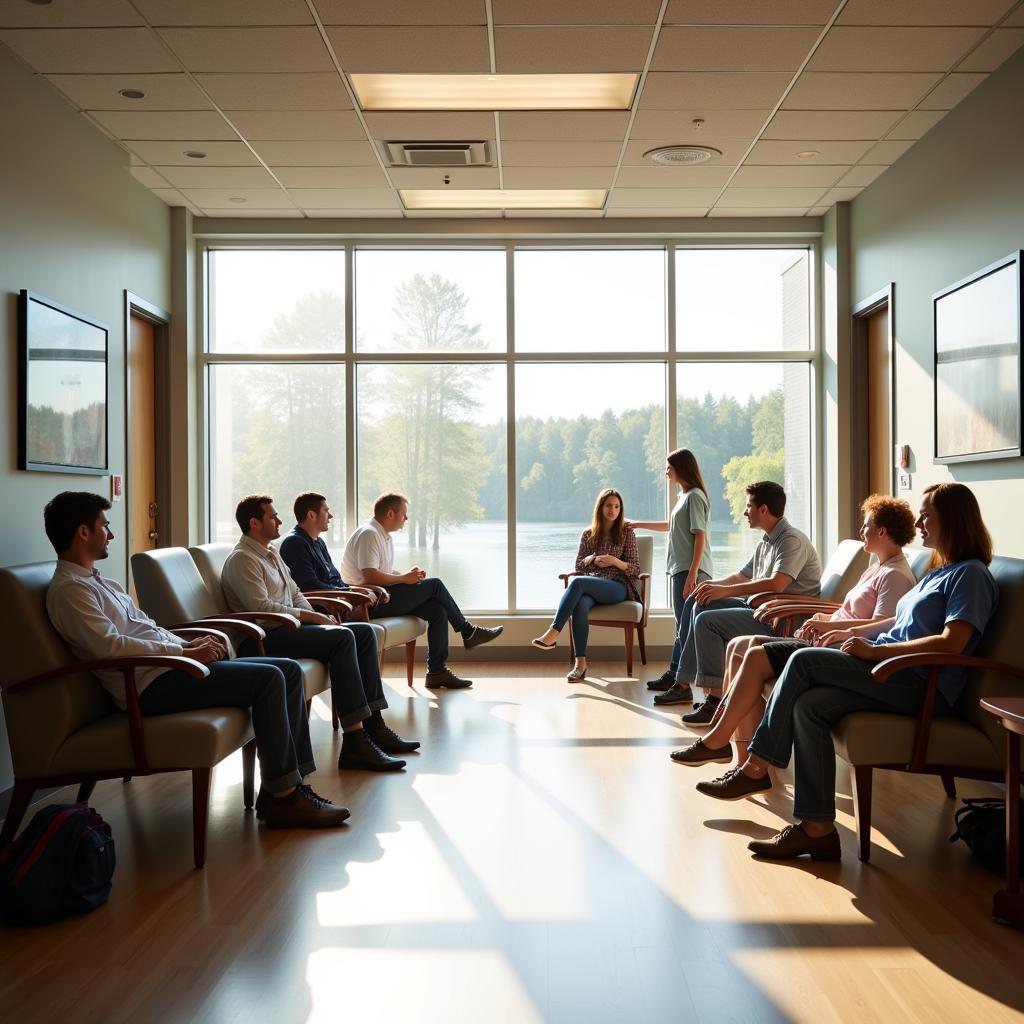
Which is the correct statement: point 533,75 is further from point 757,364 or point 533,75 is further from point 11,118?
point 757,364

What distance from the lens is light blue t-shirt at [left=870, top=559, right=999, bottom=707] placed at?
130 inches

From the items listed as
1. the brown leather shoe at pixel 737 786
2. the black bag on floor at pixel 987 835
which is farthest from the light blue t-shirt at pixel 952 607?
the brown leather shoe at pixel 737 786

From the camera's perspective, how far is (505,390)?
791 cm

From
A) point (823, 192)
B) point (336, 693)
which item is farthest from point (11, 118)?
point (823, 192)

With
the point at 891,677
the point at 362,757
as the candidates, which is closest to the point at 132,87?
the point at 362,757

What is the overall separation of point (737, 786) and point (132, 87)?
4.13 meters

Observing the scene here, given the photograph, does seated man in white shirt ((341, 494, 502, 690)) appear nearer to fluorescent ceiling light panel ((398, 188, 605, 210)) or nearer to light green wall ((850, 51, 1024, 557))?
A: fluorescent ceiling light panel ((398, 188, 605, 210))

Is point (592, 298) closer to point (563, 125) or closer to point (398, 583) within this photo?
point (563, 125)

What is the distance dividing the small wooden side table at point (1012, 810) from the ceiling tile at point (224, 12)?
11.6 ft

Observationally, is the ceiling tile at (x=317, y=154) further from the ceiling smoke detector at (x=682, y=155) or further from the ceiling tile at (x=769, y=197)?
the ceiling tile at (x=769, y=197)

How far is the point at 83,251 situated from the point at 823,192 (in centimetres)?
456

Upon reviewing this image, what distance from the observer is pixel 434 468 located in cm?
790

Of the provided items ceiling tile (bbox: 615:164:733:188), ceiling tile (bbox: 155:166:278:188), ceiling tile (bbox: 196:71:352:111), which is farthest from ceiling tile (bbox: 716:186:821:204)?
ceiling tile (bbox: 155:166:278:188)

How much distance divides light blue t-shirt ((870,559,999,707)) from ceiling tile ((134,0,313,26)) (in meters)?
3.20
